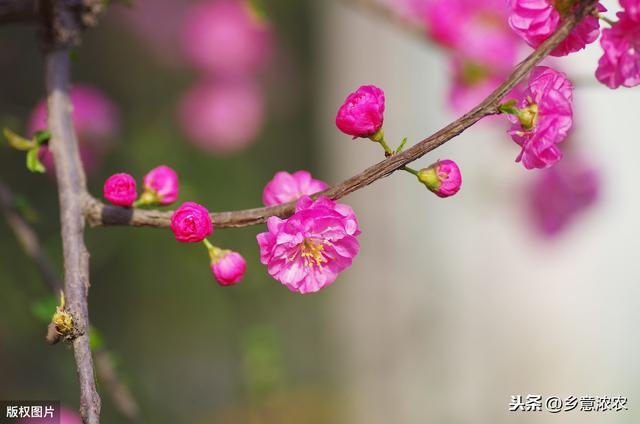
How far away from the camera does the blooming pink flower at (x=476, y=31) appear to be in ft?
3.61

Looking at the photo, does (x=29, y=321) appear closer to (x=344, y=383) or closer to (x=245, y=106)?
(x=245, y=106)

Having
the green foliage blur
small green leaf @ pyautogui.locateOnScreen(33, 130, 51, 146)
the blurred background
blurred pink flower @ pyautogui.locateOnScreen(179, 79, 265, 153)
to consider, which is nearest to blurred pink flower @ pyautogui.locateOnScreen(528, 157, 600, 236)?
the blurred background

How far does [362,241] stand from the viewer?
7.93ft

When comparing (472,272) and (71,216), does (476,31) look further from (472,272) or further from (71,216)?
(472,272)

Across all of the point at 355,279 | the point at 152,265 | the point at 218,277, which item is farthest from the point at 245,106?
the point at 218,277

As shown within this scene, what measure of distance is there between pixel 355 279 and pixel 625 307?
98 centimetres

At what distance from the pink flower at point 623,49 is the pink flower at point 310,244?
0.20 meters

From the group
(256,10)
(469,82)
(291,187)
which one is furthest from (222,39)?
(291,187)

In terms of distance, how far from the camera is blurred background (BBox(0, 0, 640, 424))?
1382 mm

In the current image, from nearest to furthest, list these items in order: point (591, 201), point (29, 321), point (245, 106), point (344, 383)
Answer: point (29, 321)
point (591, 201)
point (245, 106)
point (344, 383)

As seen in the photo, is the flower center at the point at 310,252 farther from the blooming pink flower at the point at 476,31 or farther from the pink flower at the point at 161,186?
the blooming pink flower at the point at 476,31

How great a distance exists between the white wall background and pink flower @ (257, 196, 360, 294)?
1006 mm

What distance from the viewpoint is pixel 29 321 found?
1.35 meters

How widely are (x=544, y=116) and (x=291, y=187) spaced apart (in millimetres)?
178
